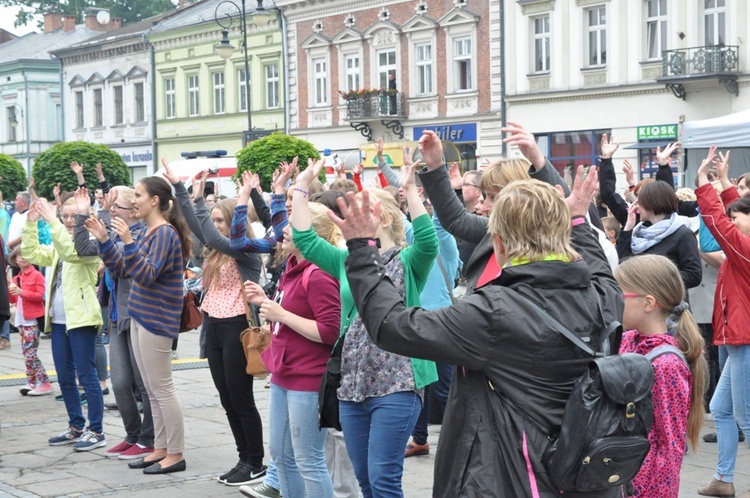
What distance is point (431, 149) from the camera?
4.46m

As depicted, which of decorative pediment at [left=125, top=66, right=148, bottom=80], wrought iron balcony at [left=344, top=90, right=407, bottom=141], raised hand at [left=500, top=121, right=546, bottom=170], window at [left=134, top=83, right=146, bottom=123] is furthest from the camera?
window at [left=134, top=83, right=146, bottom=123]

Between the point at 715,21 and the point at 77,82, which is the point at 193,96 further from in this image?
the point at 715,21

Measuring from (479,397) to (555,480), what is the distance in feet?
1.13

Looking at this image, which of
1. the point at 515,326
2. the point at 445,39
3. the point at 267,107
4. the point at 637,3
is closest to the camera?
the point at 515,326

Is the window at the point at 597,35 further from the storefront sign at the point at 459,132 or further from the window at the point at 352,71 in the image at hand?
the window at the point at 352,71

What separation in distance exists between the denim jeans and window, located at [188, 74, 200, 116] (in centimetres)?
4066

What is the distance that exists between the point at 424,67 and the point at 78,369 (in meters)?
30.8

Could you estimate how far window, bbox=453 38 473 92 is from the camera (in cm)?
3688

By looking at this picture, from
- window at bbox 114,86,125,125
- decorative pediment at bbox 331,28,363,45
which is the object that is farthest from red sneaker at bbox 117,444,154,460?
window at bbox 114,86,125,125

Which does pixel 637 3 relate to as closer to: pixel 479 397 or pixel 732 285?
pixel 732 285

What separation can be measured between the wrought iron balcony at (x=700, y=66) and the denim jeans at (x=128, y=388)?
24.1m

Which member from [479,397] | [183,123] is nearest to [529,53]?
[183,123]

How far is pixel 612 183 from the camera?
324 inches

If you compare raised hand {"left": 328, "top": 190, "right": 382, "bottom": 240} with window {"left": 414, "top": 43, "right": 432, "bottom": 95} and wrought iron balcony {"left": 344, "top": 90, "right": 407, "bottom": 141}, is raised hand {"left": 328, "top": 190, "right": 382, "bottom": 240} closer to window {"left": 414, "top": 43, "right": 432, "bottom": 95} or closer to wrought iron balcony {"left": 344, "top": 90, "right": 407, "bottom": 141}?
window {"left": 414, "top": 43, "right": 432, "bottom": 95}
